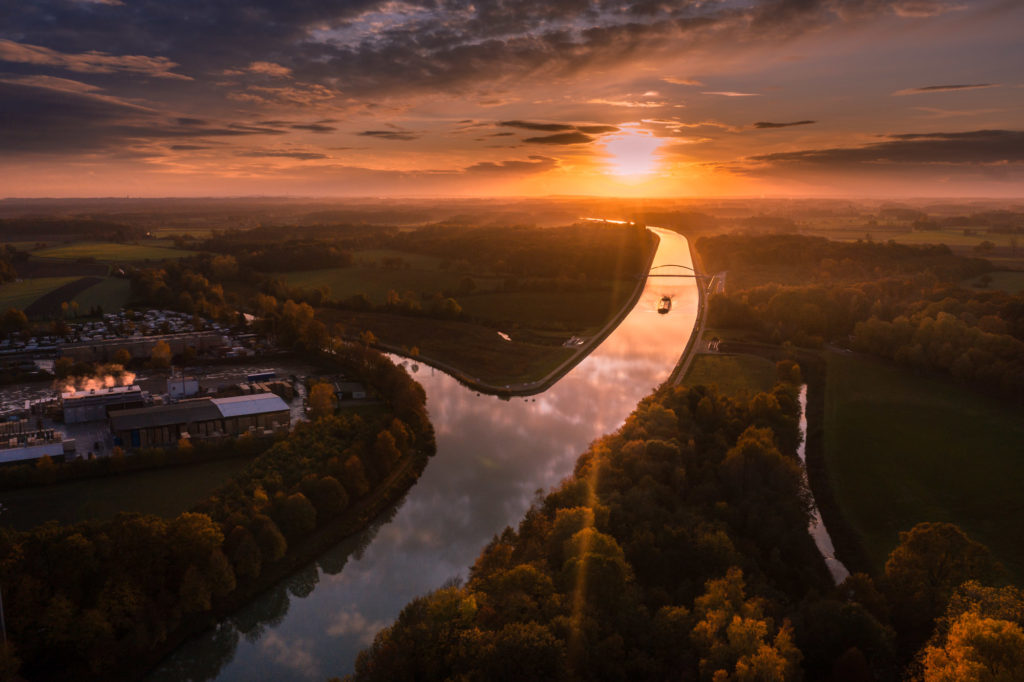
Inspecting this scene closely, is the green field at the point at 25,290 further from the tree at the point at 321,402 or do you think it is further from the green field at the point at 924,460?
the green field at the point at 924,460

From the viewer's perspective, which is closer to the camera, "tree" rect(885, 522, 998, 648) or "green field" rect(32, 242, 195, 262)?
"tree" rect(885, 522, 998, 648)

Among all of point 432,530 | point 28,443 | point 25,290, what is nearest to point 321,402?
point 432,530

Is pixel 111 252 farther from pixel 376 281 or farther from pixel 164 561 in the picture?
pixel 164 561

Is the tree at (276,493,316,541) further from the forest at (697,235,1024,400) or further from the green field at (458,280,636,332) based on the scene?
the forest at (697,235,1024,400)

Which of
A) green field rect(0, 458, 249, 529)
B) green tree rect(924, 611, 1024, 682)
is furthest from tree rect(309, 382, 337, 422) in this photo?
green tree rect(924, 611, 1024, 682)

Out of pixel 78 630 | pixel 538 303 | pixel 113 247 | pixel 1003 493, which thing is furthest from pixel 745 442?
pixel 113 247

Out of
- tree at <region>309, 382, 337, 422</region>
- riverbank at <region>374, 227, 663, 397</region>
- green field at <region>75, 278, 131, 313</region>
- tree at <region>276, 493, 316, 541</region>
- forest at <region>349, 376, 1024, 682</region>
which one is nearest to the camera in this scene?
forest at <region>349, 376, 1024, 682</region>

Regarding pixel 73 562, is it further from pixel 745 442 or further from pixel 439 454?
pixel 745 442
